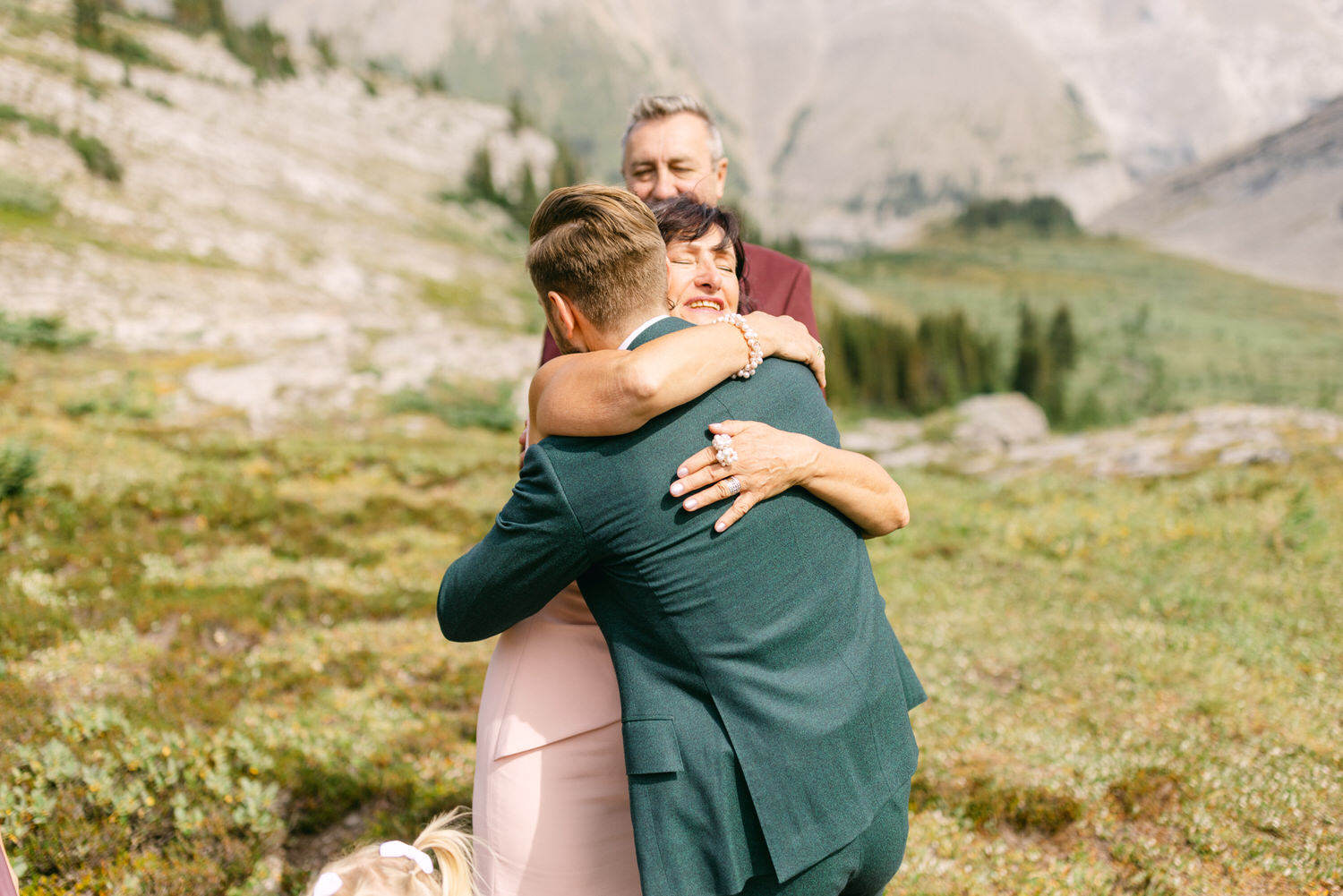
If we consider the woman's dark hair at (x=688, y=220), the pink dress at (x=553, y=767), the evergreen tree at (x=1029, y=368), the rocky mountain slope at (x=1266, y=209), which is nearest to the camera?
the pink dress at (x=553, y=767)

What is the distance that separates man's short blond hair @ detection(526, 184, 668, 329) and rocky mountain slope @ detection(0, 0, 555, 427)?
1944 cm

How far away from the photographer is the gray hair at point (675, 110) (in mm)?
4445

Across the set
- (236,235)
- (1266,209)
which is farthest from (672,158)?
(1266,209)

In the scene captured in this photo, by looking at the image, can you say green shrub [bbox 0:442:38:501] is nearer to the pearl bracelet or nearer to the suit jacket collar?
the suit jacket collar

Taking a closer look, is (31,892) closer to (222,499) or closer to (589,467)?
(589,467)

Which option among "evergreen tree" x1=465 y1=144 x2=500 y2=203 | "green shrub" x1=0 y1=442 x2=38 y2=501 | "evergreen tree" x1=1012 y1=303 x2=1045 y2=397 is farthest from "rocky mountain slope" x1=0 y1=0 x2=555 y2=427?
"evergreen tree" x1=1012 y1=303 x2=1045 y2=397

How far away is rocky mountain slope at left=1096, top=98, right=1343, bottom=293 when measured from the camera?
11975cm

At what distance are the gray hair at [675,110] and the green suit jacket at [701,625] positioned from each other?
2.79 metres

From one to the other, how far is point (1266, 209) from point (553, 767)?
605 ft

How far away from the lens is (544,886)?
2410 mm

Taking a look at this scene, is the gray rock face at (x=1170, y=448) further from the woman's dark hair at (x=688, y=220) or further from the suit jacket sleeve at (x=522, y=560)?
the suit jacket sleeve at (x=522, y=560)

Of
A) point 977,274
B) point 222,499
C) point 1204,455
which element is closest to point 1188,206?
point 977,274

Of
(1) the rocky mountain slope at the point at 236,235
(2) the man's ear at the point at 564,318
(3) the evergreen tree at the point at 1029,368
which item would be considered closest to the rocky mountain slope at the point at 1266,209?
(3) the evergreen tree at the point at 1029,368

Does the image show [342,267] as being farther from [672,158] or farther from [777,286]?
[777,286]
